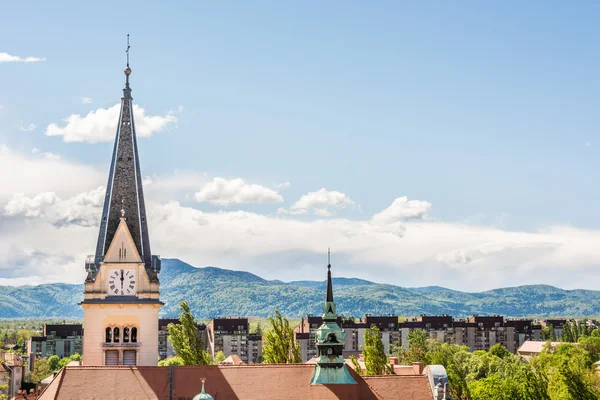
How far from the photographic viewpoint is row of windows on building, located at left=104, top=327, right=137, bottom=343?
7381 centimetres

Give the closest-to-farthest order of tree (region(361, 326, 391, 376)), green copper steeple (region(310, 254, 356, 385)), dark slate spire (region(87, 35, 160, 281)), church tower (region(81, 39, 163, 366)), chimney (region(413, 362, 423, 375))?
1. green copper steeple (region(310, 254, 356, 385))
2. church tower (region(81, 39, 163, 366))
3. dark slate spire (region(87, 35, 160, 281))
4. chimney (region(413, 362, 423, 375))
5. tree (region(361, 326, 391, 376))

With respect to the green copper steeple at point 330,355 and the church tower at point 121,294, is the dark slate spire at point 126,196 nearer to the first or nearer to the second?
the church tower at point 121,294

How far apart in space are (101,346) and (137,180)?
13.3 metres

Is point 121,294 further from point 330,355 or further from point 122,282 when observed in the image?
point 330,355

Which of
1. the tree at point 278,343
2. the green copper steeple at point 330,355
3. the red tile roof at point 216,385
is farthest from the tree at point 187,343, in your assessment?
the green copper steeple at point 330,355

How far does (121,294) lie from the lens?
244 feet

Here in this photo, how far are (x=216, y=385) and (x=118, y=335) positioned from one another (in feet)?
36.6

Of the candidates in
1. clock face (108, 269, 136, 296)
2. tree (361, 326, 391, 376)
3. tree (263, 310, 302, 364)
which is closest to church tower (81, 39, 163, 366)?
clock face (108, 269, 136, 296)

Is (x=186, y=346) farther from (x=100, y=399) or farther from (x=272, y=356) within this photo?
(x=100, y=399)

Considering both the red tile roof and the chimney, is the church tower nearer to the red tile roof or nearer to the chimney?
the red tile roof

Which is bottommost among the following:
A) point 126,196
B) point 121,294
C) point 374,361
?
point 374,361

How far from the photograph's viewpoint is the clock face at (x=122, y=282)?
74375mm

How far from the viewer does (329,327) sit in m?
69.0

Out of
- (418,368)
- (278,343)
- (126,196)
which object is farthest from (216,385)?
(278,343)
